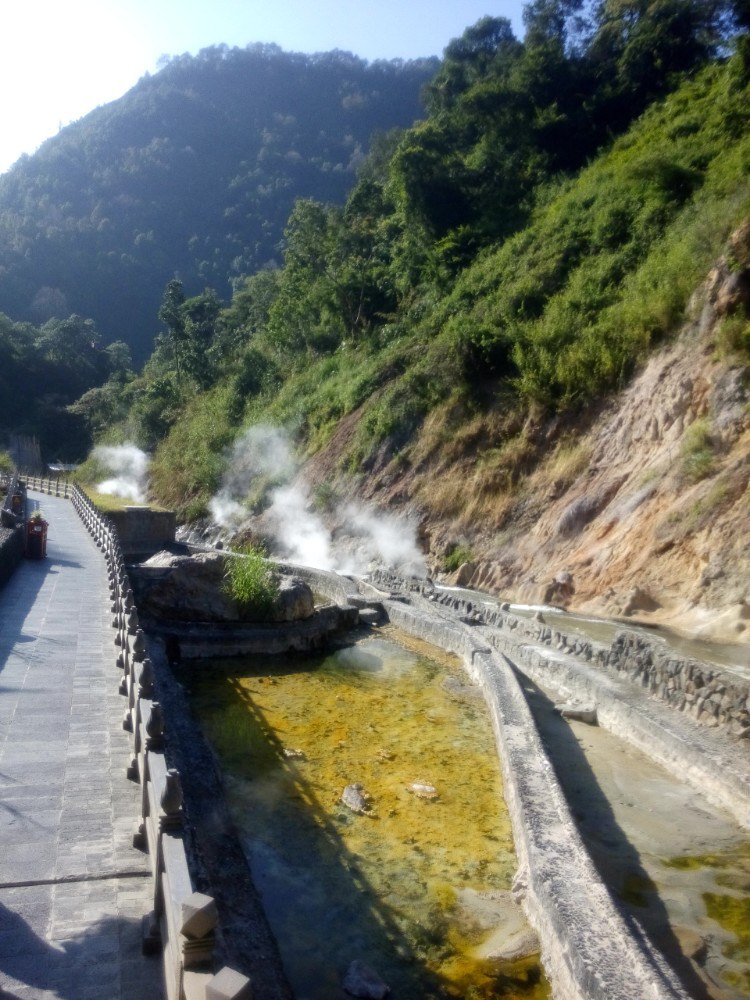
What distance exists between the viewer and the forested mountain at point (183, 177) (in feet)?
303

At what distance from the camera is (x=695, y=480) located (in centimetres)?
1592

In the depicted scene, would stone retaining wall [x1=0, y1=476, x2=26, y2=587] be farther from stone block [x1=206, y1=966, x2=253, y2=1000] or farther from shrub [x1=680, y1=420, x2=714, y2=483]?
shrub [x1=680, y1=420, x2=714, y2=483]

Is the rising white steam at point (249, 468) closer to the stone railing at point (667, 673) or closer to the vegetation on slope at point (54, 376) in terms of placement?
the stone railing at point (667, 673)

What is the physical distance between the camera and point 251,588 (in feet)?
47.2

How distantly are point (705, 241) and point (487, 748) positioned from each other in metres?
14.7

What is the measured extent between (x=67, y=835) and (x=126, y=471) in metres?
44.1

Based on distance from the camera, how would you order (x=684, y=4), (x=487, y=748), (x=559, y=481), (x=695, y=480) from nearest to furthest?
(x=487, y=748), (x=695, y=480), (x=559, y=481), (x=684, y=4)

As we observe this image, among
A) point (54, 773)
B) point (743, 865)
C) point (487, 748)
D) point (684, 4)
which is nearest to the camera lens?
point (54, 773)

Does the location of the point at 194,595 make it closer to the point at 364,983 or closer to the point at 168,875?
the point at 364,983

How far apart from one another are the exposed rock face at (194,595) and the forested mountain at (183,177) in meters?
79.7

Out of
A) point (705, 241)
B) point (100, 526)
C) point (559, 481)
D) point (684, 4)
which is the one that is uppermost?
point (684, 4)

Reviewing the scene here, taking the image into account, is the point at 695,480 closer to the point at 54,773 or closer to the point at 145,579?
the point at 145,579

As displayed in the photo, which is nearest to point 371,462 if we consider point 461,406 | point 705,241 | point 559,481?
point 461,406

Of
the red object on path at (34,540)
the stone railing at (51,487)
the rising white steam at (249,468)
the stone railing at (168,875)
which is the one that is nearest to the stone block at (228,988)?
the stone railing at (168,875)
